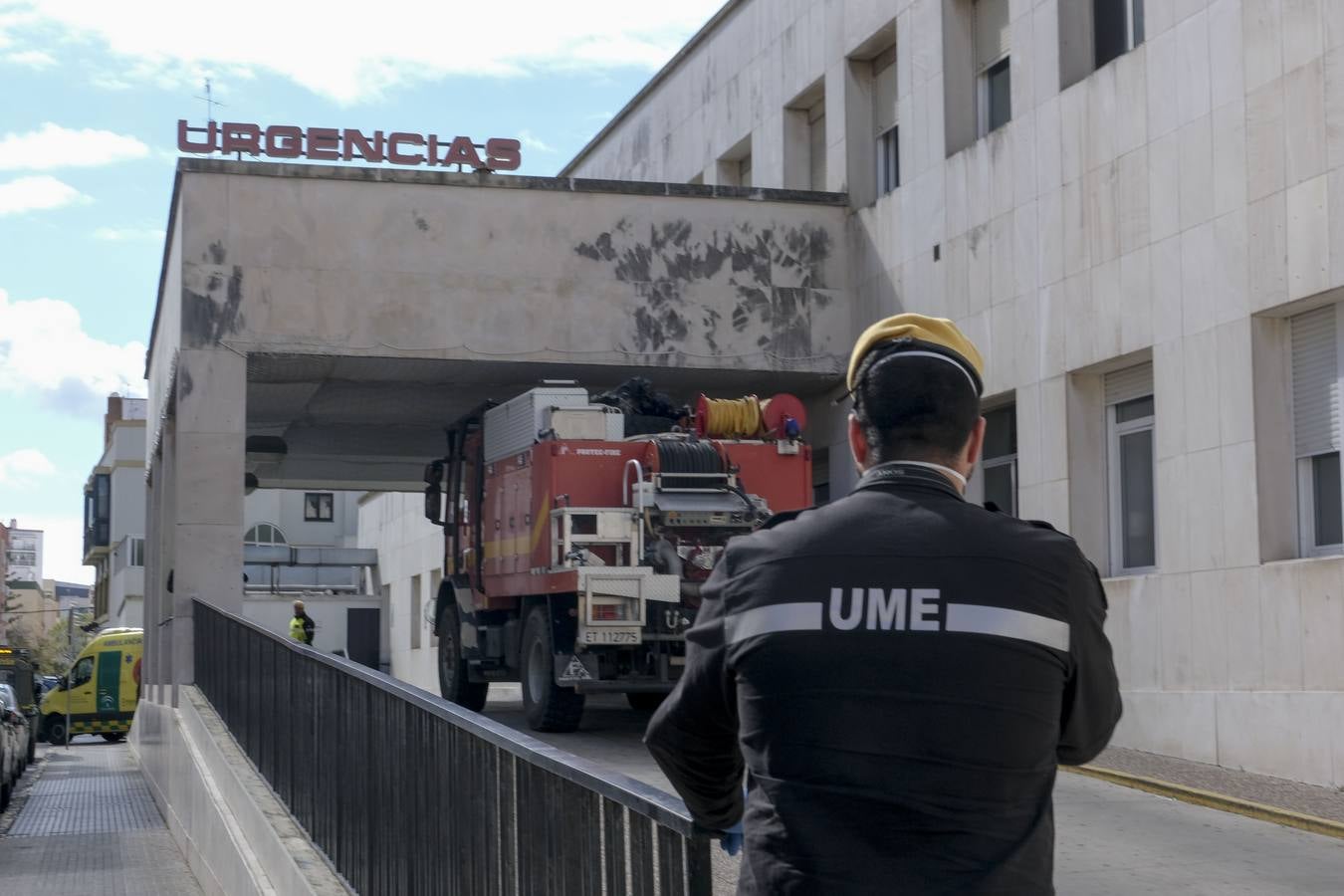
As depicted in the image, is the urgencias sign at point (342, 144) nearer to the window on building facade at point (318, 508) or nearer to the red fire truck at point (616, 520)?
the red fire truck at point (616, 520)

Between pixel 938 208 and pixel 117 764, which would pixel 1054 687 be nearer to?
pixel 938 208

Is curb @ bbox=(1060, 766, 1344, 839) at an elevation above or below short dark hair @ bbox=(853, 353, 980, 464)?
below

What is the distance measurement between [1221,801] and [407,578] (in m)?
37.3

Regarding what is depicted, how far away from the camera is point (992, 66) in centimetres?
1764

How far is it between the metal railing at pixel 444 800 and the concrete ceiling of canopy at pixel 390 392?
8985mm

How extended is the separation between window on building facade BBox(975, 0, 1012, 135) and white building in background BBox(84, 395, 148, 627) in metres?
63.6

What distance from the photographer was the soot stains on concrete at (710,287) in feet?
63.9

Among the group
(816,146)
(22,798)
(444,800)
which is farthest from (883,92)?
(444,800)

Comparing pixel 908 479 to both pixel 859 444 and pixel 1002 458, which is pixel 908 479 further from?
pixel 1002 458

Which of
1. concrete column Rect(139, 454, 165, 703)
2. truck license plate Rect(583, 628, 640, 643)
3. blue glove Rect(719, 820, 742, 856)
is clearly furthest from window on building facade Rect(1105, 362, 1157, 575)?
concrete column Rect(139, 454, 165, 703)

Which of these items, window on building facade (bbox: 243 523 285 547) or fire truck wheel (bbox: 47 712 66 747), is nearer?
fire truck wheel (bbox: 47 712 66 747)

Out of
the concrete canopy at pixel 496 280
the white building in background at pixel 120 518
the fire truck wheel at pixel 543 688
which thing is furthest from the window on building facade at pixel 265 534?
the fire truck wheel at pixel 543 688

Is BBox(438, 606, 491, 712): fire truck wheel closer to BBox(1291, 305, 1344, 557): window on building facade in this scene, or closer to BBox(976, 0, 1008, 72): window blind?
BBox(976, 0, 1008, 72): window blind

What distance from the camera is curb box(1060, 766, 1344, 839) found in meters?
10.2
